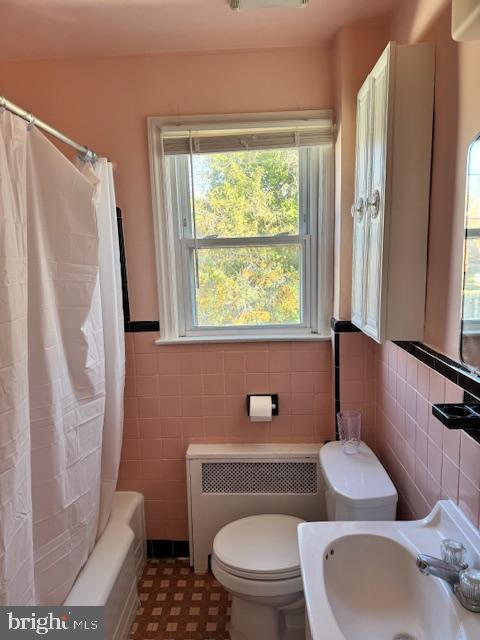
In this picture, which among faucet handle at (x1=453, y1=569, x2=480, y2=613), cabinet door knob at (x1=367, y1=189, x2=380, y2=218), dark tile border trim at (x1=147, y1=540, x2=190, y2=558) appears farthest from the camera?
dark tile border trim at (x1=147, y1=540, x2=190, y2=558)

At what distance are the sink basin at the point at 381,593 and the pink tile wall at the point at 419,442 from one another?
223 mm

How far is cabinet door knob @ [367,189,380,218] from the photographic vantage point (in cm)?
130

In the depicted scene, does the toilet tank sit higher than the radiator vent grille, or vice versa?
the toilet tank

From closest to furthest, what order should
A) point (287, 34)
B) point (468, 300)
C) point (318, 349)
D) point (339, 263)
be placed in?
1. point (468, 300)
2. point (287, 34)
3. point (339, 263)
4. point (318, 349)

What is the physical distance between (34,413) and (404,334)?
1229 millimetres

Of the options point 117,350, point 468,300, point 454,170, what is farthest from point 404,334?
point 117,350

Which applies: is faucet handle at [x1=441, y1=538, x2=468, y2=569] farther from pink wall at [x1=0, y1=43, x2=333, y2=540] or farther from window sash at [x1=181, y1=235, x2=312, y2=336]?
window sash at [x1=181, y1=235, x2=312, y2=336]

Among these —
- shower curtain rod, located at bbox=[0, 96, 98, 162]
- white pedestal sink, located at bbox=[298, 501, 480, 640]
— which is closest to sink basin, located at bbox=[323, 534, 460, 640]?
white pedestal sink, located at bbox=[298, 501, 480, 640]

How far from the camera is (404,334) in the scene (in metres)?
1.30

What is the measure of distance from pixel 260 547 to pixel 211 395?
0.70 m

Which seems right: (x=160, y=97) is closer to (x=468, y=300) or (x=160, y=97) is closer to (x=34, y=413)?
(x=34, y=413)

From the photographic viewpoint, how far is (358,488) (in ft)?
4.76

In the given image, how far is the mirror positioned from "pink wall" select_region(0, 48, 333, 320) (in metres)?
1.00

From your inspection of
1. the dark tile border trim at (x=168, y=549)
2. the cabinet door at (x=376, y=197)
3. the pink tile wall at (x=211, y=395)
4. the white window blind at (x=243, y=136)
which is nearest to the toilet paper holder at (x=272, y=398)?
the pink tile wall at (x=211, y=395)
